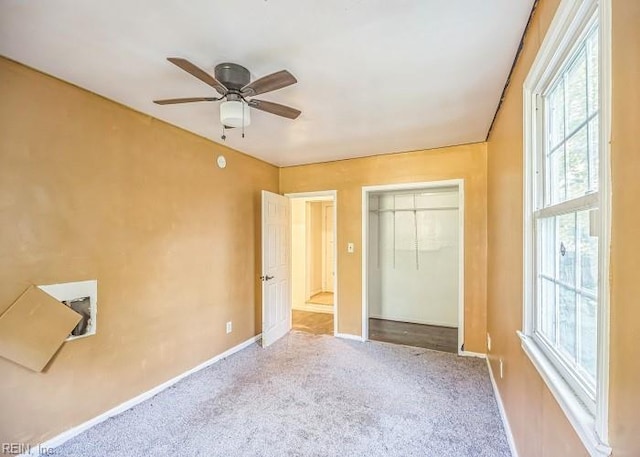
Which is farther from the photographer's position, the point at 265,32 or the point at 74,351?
the point at 74,351

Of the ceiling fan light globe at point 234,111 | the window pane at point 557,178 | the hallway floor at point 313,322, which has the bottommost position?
the hallway floor at point 313,322

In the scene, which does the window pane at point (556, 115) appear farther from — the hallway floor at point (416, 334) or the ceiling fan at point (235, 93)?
the hallway floor at point (416, 334)

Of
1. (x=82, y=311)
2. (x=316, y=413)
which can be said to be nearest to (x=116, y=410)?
(x=82, y=311)

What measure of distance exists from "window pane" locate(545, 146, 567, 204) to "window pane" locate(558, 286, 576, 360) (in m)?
0.41

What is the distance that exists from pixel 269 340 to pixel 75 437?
2.03m

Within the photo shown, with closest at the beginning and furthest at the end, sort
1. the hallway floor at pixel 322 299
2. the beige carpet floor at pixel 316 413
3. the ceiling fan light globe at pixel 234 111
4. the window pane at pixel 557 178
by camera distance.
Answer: the window pane at pixel 557 178
the ceiling fan light globe at pixel 234 111
the beige carpet floor at pixel 316 413
the hallway floor at pixel 322 299

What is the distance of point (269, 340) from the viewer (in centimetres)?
380

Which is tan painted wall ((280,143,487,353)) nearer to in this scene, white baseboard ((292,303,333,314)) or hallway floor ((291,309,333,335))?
hallway floor ((291,309,333,335))

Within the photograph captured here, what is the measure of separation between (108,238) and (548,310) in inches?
115

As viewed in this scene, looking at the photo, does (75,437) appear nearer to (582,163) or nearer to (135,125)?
(135,125)

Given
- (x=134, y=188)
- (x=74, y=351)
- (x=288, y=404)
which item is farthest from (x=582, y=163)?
(x=74, y=351)

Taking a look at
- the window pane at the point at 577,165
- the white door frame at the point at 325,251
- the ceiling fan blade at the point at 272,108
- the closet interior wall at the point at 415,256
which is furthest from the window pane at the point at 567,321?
the white door frame at the point at 325,251

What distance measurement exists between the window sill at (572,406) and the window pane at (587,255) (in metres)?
0.36

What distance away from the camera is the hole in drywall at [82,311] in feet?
6.86
